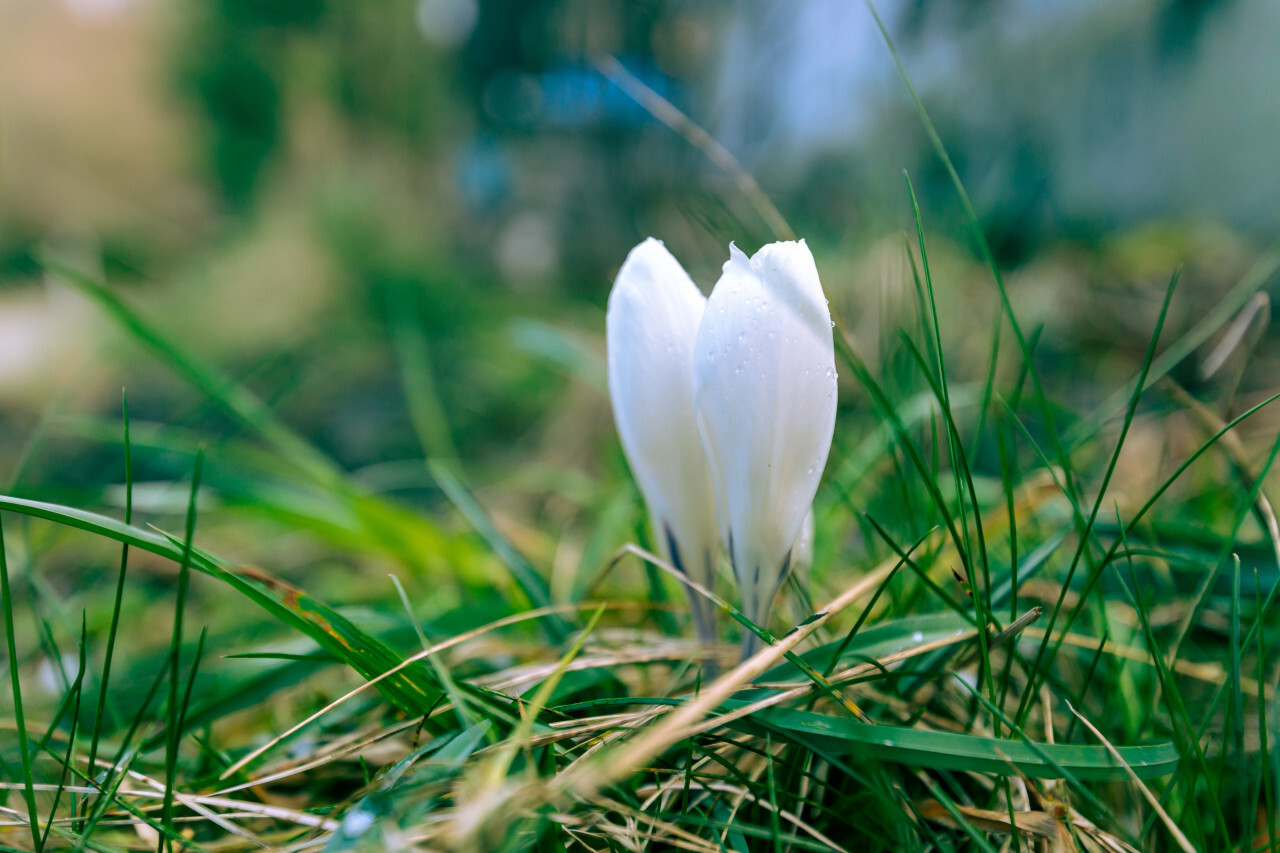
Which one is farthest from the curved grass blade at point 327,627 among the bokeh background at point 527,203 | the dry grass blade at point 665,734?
the bokeh background at point 527,203

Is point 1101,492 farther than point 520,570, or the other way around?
point 520,570

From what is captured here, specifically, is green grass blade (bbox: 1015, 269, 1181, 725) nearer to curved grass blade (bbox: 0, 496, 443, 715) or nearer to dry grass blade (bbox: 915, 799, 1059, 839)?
dry grass blade (bbox: 915, 799, 1059, 839)

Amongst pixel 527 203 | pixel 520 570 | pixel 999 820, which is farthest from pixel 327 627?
pixel 527 203

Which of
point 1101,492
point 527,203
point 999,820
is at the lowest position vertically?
point 999,820

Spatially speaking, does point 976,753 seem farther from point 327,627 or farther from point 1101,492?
point 327,627

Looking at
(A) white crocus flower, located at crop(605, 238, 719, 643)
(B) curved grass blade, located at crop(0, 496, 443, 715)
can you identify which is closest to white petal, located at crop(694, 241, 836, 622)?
(A) white crocus flower, located at crop(605, 238, 719, 643)

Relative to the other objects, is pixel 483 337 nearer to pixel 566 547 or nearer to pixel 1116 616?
pixel 566 547

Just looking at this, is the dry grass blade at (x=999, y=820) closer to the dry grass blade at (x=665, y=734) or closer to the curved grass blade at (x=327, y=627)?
the dry grass blade at (x=665, y=734)
